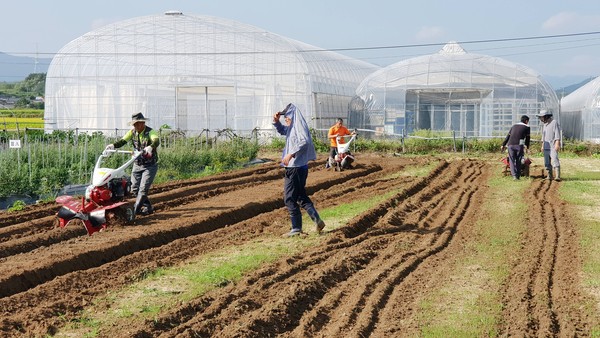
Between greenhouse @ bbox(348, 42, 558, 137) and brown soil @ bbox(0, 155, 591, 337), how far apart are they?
20.2 meters

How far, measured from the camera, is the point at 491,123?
3422cm

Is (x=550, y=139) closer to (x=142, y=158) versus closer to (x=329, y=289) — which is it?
(x=142, y=158)

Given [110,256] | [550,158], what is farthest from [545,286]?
[550,158]

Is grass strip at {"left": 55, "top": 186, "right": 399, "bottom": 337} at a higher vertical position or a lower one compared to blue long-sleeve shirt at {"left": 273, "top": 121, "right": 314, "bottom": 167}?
lower

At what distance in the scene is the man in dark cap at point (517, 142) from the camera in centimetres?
1839

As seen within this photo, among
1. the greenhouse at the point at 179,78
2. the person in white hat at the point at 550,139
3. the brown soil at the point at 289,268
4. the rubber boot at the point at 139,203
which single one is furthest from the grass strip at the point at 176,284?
the greenhouse at the point at 179,78

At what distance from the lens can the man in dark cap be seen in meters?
18.4

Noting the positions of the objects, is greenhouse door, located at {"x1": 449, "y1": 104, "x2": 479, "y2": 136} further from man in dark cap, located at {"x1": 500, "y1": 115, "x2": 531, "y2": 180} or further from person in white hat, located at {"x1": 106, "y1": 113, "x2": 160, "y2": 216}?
person in white hat, located at {"x1": 106, "y1": 113, "x2": 160, "y2": 216}

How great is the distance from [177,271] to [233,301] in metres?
1.51

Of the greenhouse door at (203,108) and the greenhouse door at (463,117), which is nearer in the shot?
the greenhouse door at (463,117)

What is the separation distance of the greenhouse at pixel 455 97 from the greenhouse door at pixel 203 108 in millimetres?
6030

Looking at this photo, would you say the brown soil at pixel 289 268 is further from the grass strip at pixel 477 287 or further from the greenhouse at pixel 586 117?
the greenhouse at pixel 586 117

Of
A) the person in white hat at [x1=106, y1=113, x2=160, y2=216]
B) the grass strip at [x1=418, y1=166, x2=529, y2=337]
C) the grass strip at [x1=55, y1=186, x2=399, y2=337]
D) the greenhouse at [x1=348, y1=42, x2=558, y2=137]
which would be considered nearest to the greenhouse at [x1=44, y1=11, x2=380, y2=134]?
the greenhouse at [x1=348, y1=42, x2=558, y2=137]

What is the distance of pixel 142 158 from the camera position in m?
11.5
